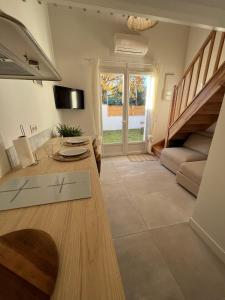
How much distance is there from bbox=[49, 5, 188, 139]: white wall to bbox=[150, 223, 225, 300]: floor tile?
2.80 metres

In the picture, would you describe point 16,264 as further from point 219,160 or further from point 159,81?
point 159,81

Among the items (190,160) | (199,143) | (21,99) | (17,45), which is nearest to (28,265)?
(17,45)

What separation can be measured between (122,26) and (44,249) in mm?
4063

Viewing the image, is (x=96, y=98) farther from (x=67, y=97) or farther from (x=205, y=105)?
(x=205, y=105)

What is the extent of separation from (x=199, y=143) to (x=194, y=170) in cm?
120

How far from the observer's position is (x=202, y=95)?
2.35 m

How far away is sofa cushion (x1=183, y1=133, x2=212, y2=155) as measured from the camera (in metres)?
3.09

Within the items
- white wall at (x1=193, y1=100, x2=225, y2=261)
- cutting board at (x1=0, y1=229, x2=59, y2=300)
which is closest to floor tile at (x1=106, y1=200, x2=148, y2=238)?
white wall at (x1=193, y1=100, x2=225, y2=261)

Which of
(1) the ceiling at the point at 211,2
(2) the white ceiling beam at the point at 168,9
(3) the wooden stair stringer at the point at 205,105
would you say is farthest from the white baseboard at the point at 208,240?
(1) the ceiling at the point at 211,2

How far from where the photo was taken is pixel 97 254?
0.49 m

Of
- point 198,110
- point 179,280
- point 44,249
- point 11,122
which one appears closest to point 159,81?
point 198,110

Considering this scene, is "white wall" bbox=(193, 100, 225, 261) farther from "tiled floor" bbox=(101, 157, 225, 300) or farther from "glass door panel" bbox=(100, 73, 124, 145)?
"glass door panel" bbox=(100, 73, 124, 145)

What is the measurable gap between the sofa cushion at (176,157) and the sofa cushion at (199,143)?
0.11m

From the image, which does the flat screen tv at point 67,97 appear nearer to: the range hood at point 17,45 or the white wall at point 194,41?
the range hood at point 17,45
